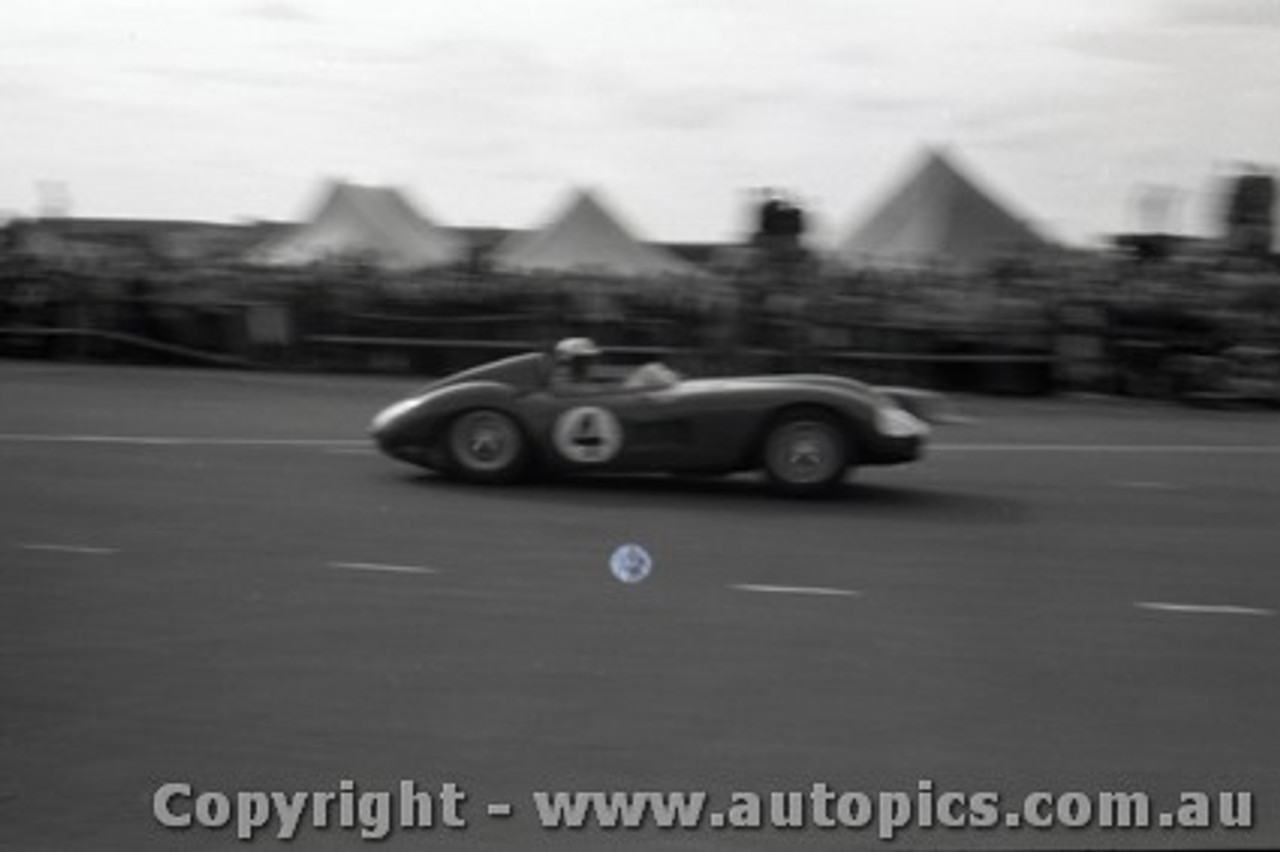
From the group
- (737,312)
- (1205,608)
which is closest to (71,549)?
(1205,608)

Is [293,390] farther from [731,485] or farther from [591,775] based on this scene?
[591,775]

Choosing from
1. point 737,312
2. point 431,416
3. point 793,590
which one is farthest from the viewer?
point 737,312

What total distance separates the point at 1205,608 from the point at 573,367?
5.26 m

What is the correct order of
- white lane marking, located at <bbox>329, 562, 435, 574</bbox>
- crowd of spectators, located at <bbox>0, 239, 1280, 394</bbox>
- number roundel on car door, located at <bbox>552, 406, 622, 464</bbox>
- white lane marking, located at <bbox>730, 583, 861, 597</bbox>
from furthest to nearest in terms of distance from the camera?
crowd of spectators, located at <bbox>0, 239, 1280, 394</bbox> → number roundel on car door, located at <bbox>552, 406, 622, 464</bbox> → white lane marking, located at <bbox>329, 562, 435, 574</bbox> → white lane marking, located at <bbox>730, 583, 861, 597</bbox>

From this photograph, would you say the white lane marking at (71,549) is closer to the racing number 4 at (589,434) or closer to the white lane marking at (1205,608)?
the racing number 4 at (589,434)

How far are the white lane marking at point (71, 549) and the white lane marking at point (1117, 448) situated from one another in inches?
310

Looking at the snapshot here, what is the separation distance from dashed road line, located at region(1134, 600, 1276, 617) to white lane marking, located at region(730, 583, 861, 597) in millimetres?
1273

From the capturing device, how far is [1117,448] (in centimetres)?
1789

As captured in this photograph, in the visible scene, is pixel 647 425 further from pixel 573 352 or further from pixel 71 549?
pixel 71 549

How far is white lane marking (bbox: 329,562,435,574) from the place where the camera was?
10375 millimetres

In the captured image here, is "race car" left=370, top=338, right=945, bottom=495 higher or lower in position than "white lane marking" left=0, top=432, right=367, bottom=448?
higher

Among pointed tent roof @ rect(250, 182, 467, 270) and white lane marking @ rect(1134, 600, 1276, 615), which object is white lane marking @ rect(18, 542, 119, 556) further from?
pointed tent roof @ rect(250, 182, 467, 270)

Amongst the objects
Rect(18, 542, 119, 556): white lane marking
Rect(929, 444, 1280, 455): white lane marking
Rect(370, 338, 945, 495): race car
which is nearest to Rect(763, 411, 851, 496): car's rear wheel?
Rect(370, 338, 945, 495): race car

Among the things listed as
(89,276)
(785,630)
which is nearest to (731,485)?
(785,630)
